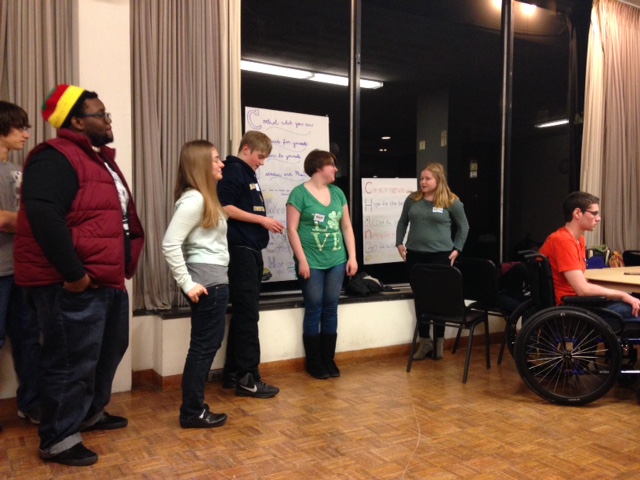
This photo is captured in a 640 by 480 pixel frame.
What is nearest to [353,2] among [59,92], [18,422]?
[59,92]

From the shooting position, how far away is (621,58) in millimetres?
5172

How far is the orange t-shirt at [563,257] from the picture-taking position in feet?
9.74

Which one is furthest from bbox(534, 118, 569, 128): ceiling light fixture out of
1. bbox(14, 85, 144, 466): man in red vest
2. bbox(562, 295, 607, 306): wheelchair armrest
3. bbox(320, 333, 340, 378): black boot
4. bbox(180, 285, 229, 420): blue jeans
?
bbox(14, 85, 144, 466): man in red vest

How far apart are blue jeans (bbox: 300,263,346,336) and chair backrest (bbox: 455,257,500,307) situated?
0.88 meters

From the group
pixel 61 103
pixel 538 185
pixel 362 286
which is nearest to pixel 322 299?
pixel 362 286

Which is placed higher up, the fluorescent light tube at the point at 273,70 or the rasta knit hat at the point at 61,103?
the fluorescent light tube at the point at 273,70

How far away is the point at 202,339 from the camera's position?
2.54m

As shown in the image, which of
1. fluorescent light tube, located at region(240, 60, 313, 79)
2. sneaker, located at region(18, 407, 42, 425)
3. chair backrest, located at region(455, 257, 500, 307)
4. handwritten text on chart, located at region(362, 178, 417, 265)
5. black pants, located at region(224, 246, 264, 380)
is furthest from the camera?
handwritten text on chart, located at region(362, 178, 417, 265)

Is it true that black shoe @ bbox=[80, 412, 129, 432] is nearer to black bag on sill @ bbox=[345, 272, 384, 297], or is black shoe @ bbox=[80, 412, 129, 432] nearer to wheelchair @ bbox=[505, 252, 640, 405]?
black bag on sill @ bbox=[345, 272, 384, 297]

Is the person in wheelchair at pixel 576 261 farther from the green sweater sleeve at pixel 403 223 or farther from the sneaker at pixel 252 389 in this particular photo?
the sneaker at pixel 252 389

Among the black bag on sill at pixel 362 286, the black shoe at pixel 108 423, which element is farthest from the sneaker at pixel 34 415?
the black bag on sill at pixel 362 286

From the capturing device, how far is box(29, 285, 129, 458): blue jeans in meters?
2.11

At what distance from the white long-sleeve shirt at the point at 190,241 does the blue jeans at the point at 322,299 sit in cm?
94

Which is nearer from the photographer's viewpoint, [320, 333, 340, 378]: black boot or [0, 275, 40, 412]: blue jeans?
[0, 275, 40, 412]: blue jeans
